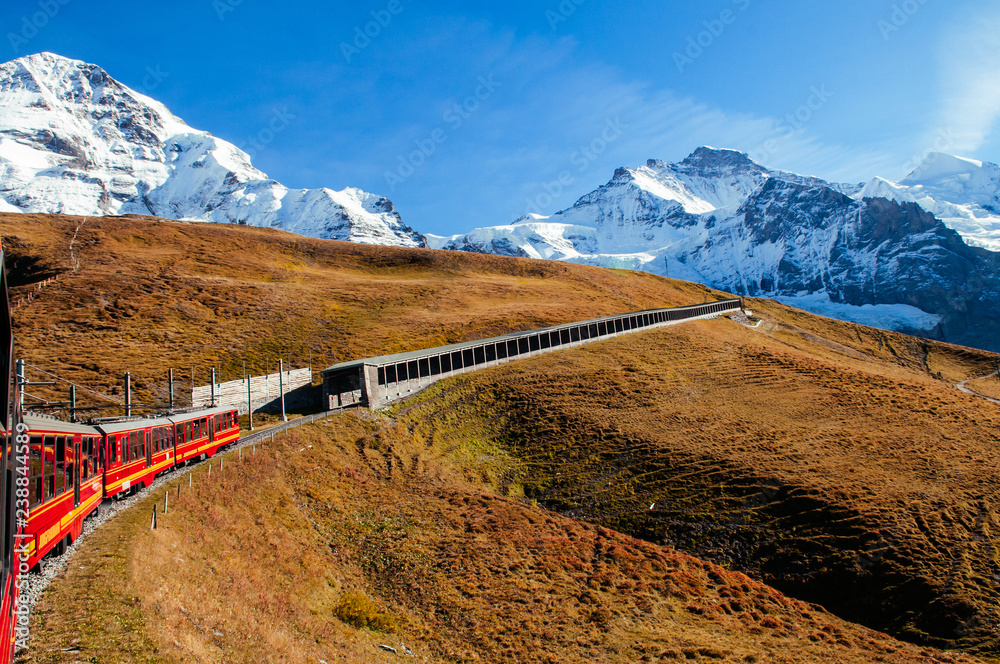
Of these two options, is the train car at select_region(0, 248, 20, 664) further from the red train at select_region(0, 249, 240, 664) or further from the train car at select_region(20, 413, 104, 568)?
the train car at select_region(20, 413, 104, 568)

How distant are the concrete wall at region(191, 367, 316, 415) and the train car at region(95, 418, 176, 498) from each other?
19.9 metres

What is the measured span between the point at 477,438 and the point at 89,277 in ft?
214

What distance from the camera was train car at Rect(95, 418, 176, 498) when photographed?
21.3 m

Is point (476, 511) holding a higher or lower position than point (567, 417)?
lower

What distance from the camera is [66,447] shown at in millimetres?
16328

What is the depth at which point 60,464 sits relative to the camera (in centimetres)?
1588

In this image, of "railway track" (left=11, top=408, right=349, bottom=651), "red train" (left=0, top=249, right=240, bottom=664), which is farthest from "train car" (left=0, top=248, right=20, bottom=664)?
"railway track" (left=11, top=408, right=349, bottom=651)

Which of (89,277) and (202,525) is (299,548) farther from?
(89,277)

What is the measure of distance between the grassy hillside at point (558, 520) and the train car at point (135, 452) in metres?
1.96

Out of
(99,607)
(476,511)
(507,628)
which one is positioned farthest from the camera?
(476,511)

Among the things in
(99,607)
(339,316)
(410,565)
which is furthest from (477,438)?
(339,316)

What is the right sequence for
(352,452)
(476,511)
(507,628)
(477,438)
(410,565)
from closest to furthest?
(507,628) < (410,565) < (476,511) < (352,452) < (477,438)

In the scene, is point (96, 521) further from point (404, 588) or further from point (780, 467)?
point (780, 467)

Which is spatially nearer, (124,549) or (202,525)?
(124,549)
